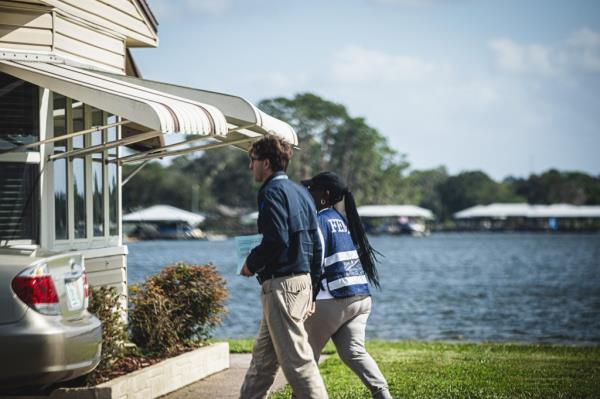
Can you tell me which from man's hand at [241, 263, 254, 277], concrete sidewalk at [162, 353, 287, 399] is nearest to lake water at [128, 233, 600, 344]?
concrete sidewalk at [162, 353, 287, 399]

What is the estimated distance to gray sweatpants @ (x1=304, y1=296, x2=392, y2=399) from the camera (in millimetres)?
7387

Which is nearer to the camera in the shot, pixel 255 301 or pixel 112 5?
pixel 112 5

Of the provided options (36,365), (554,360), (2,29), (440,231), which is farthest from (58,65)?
(440,231)

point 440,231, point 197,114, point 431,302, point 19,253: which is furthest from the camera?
point 440,231

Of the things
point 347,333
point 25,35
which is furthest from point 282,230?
point 25,35

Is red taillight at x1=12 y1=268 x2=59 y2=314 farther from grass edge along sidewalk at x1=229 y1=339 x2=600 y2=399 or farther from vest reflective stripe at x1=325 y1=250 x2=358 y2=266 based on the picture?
grass edge along sidewalk at x1=229 y1=339 x2=600 y2=399

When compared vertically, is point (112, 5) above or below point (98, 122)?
above

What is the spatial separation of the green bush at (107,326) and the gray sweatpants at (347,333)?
189 cm

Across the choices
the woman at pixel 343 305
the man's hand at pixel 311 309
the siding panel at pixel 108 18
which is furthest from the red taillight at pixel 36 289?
the siding panel at pixel 108 18

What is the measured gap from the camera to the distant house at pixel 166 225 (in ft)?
361

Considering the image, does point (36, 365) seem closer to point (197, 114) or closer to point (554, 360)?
point (197, 114)

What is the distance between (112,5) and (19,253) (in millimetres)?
5256

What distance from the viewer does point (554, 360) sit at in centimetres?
1277

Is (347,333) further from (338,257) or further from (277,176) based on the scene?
(277,176)
